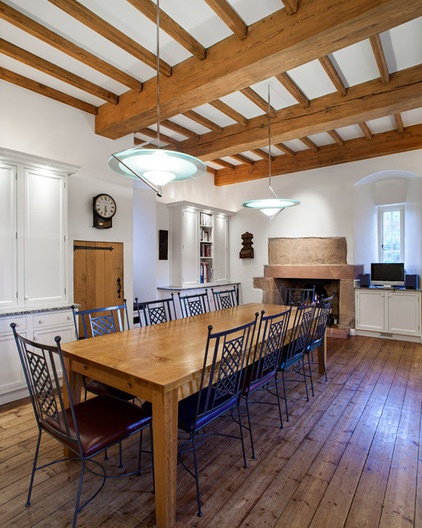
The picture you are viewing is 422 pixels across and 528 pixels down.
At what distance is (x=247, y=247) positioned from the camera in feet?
22.4

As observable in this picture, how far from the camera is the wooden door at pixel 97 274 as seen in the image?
13.0ft

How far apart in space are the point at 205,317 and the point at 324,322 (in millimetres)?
1312

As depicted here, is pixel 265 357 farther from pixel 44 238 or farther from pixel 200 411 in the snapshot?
pixel 44 238

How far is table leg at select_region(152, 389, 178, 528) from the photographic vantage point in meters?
1.59

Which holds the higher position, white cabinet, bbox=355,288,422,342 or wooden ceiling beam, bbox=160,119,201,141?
wooden ceiling beam, bbox=160,119,201,141

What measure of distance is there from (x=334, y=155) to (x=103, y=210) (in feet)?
13.4

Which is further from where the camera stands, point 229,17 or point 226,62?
point 226,62

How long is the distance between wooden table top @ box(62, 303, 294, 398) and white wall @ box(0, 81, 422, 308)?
1.97 meters

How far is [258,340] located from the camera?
2.36 m

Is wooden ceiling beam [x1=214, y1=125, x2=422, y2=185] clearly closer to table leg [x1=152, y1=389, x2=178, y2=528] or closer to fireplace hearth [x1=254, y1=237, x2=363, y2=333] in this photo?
fireplace hearth [x1=254, y1=237, x2=363, y2=333]

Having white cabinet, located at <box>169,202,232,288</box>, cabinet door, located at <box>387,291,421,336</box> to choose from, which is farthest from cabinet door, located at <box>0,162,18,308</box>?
cabinet door, located at <box>387,291,421,336</box>

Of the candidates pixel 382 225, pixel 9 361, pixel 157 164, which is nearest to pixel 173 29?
pixel 157 164

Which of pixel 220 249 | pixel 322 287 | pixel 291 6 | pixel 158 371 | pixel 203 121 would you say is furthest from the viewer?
pixel 220 249

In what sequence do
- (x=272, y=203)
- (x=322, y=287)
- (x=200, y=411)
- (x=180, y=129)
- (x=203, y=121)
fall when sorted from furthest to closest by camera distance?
(x=322, y=287) → (x=180, y=129) → (x=203, y=121) → (x=272, y=203) → (x=200, y=411)
